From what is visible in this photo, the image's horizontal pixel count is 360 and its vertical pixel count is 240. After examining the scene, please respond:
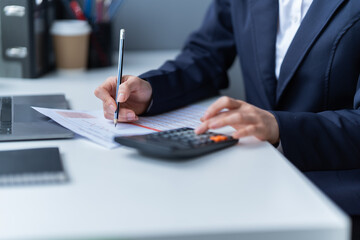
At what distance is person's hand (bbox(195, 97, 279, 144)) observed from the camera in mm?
748

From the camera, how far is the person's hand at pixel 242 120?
75 cm

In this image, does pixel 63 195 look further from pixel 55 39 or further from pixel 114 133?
pixel 55 39

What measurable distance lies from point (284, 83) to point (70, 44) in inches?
23.9

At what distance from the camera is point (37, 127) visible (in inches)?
31.8

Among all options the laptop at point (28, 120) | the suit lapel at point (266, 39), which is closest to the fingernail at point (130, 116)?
the laptop at point (28, 120)

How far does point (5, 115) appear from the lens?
877 millimetres

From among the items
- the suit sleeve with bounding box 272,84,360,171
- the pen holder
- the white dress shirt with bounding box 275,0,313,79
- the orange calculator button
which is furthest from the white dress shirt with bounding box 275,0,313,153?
the pen holder

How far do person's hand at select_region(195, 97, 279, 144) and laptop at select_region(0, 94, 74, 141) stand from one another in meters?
0.22

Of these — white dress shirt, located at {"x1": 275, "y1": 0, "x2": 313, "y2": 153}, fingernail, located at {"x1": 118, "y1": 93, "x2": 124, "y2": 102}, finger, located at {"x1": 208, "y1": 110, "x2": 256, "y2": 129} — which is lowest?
fingernail, located at {"x1": 118, "y1": 93, "x2": 124, "y2": 102}

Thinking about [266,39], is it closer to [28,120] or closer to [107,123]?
[107,123]

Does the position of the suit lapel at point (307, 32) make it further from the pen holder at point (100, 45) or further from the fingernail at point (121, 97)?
the pen holder at point (100, 45)

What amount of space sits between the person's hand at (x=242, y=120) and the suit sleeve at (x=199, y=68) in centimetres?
20

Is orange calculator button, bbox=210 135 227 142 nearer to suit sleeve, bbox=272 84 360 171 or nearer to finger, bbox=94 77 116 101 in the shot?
suit sleeve, bbox=272 84 360 171

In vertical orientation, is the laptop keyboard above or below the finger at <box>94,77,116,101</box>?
below
